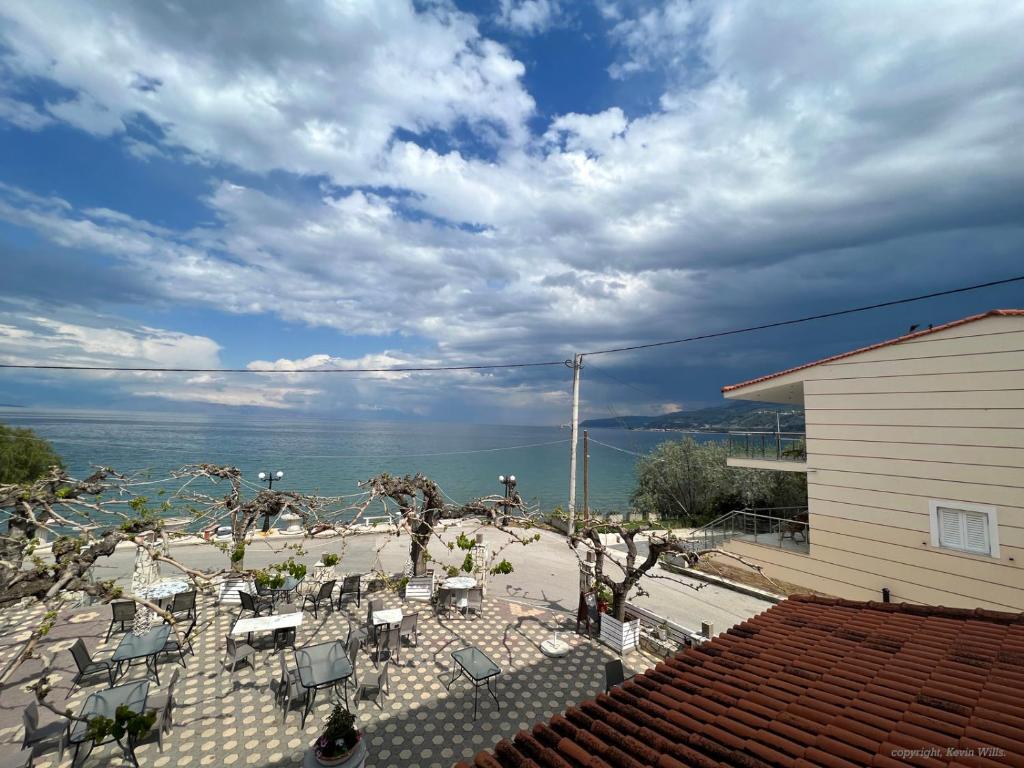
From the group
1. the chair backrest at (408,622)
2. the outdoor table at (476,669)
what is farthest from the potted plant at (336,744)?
the chair backrest at (408,622)

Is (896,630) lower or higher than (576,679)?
higher

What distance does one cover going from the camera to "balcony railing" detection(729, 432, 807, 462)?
42.7 ft

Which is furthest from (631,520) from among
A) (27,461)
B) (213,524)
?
(27,461)

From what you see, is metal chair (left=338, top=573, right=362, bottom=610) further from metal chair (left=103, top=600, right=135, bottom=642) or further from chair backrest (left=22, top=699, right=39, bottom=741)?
chair backrest (left=22, top=699, right=39, bottom=741)

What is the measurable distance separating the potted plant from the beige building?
11.9m

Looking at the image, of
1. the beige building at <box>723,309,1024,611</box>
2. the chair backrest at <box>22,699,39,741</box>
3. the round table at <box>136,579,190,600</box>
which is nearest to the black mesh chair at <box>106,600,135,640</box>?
the round table at <box>136,579,190,600</box>

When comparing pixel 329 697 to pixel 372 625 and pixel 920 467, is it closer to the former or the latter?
pixel 372 625

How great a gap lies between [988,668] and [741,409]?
12551cm

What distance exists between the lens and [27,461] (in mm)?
24062

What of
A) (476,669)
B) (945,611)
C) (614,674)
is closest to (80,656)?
(476,669)

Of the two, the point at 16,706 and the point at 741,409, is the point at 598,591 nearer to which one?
the point at 16,706

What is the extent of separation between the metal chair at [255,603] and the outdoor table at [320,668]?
3266 millimetres

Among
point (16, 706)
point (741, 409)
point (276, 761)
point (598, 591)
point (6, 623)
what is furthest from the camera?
point (741, 409)

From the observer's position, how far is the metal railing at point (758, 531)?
510 inches
